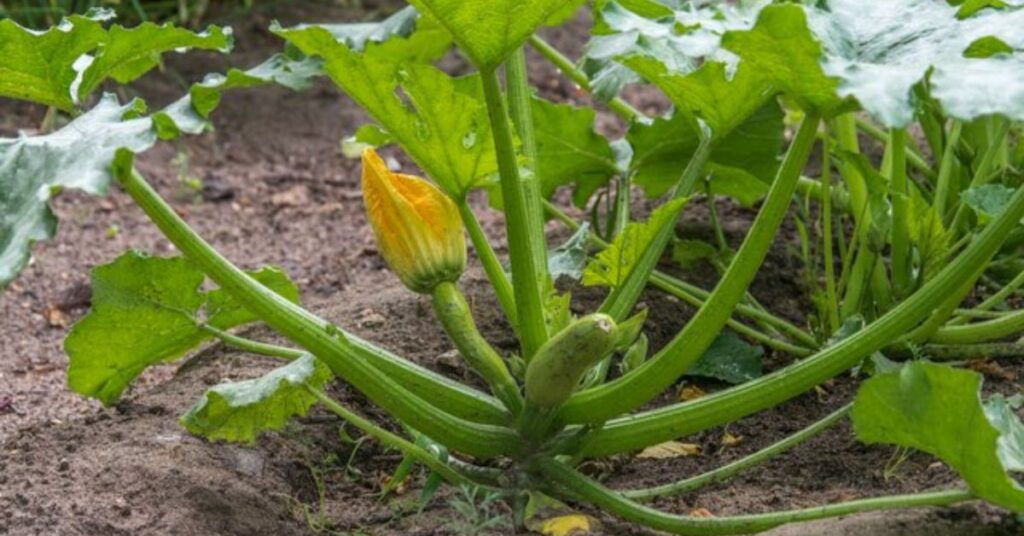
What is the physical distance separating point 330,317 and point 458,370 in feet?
1.10

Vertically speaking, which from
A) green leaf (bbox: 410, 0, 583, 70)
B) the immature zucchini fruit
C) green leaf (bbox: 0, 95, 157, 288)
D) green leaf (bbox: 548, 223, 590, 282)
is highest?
green leaf (bbox: 410, 0, 583, 70)

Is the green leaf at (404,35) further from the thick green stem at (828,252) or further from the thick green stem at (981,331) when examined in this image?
the thick green stem at (981,331)

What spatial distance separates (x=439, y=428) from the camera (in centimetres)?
207

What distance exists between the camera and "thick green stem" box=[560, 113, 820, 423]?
6.45ft

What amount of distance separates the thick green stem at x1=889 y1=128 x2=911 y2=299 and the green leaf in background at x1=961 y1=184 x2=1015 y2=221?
14 cm

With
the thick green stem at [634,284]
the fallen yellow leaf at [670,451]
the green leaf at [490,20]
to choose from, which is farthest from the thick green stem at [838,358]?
the green leaf at [490,20]

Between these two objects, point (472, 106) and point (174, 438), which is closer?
point (472, 106)

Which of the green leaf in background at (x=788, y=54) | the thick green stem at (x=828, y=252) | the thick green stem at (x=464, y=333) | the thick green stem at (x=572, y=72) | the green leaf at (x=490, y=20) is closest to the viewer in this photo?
the green leaf in background at (x=788, y=54)

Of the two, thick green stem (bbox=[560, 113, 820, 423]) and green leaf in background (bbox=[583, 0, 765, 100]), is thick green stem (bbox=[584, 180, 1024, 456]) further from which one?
green leaf in background (bbox=[583, 0, 765, 100])

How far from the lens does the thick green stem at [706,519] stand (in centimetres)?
189

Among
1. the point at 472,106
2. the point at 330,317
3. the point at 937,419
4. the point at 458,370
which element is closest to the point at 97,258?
the point at 330,317

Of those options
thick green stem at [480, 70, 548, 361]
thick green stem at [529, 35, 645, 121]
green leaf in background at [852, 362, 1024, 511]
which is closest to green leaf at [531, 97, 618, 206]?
thick green stem at [529, 35, 645, 121]

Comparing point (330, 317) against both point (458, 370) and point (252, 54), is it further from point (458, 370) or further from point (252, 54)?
point (252, 54)

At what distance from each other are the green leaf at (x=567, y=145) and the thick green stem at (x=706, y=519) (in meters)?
0.75
